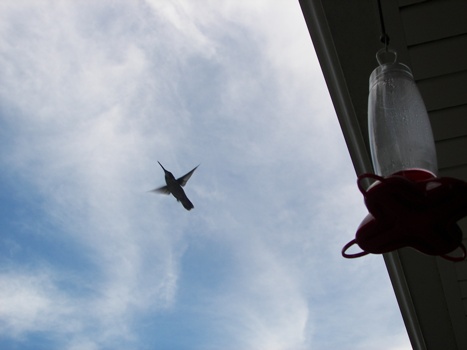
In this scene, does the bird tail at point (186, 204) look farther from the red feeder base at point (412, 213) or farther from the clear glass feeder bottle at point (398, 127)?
the red feeder base at point (412, 213)

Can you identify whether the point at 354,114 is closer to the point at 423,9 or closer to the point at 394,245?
the point at 423,9

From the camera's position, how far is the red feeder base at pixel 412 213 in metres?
0.93

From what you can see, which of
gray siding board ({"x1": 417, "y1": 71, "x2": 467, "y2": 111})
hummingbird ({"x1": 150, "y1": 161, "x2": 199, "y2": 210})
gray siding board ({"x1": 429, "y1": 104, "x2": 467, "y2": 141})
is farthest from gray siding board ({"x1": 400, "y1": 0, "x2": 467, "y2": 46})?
hummingbird ({"x1": 150, "y1": 161, "x2": 199, "y2": 210})

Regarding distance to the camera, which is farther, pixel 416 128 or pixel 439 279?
pixel 439 279

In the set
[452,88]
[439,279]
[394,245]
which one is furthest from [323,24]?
[439,279]

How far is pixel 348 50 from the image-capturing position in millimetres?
1692

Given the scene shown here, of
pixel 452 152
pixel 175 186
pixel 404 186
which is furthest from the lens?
pixel 175 186

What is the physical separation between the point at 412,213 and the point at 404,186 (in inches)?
3.3

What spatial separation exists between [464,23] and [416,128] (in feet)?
2.14

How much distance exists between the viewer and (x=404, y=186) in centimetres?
92

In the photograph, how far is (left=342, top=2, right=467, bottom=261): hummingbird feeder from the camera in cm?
94

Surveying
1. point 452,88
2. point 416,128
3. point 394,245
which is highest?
point 452,88

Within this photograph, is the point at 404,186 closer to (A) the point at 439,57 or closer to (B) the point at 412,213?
(B) the point at 412,213

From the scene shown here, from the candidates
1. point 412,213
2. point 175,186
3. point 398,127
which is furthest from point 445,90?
point 175,186
